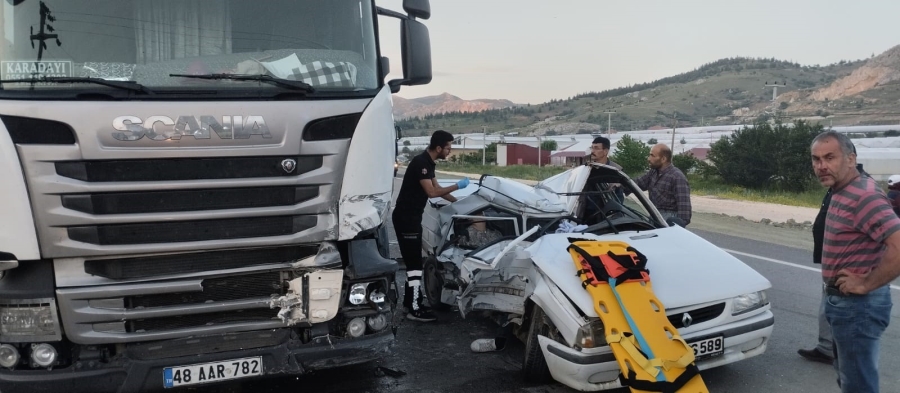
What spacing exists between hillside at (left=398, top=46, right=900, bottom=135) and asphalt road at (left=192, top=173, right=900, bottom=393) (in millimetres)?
62269

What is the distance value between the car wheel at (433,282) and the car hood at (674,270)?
63.8 inches

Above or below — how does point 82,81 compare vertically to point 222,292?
above

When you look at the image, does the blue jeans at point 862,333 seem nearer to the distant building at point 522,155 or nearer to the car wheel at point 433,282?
the car wheel at point 433,282

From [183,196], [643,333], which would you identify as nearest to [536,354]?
[643,333]

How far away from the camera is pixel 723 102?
338 ft

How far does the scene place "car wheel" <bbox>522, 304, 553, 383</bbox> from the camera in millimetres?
4656

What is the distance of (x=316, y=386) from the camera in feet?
15.9

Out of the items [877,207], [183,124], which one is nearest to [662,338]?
[877,207]

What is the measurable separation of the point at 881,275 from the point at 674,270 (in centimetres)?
156

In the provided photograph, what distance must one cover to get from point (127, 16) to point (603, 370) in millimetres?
3701

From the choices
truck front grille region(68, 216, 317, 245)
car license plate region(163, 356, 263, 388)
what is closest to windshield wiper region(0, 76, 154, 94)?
truck front grille region(68, 216, 317, 245)

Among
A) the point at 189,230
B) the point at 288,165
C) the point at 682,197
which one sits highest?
the point at 288,165

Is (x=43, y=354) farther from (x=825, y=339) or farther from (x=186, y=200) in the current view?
(x=825, y=339)

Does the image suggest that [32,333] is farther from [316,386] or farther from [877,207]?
[877,207]
